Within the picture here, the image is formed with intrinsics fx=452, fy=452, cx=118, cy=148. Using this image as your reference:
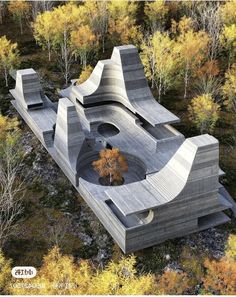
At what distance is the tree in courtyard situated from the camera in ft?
134

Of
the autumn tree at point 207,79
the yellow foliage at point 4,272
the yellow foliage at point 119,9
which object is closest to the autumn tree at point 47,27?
the yellow foliage at point 119,9

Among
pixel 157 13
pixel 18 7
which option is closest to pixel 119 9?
pixel 157 13

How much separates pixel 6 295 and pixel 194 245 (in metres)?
15.1

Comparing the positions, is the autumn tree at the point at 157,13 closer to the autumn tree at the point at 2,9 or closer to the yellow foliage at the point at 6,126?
the autumn tree at the point at 2,9

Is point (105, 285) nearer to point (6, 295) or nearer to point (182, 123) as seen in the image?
point (6, 295)

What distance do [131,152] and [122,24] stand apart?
1201 inches

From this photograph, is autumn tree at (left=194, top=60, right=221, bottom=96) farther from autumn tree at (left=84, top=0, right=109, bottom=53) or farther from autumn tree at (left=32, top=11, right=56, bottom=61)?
autumn tree at (left=32, top=11, right=56, bottom=61)

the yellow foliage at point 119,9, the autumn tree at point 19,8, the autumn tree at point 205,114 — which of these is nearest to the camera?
the autumn tree at point 205,114

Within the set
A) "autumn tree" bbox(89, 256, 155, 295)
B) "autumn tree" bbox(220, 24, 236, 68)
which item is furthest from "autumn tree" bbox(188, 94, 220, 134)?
"autumn tree" bbox(89, 256, 155, 295)

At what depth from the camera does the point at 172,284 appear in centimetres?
3045

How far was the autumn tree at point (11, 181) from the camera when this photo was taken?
36.5 meters

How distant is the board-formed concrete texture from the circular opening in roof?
11 centimetres

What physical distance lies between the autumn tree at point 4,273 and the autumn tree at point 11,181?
8.10ft

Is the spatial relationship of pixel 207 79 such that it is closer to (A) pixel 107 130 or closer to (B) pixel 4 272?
(A) pixel 107 130
